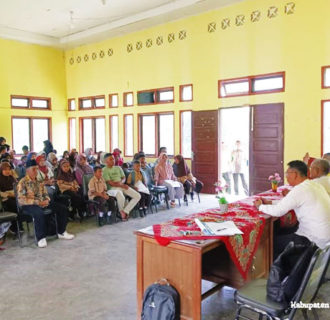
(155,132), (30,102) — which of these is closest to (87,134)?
(30,102)

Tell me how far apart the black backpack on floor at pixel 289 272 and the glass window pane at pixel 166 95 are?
25.4ft

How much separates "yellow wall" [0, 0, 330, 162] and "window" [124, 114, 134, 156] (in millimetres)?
189

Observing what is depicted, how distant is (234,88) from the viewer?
8.41 m

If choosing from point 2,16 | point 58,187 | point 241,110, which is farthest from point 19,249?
point 2,16

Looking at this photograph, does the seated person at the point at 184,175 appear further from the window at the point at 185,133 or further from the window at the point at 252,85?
the window at the point at 252,85

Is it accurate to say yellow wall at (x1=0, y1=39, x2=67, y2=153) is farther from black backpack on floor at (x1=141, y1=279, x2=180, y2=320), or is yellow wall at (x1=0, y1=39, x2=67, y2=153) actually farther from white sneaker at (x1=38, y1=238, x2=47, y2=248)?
black backpack on floor at (x1=141, y1=279, x2=180, y2=320)

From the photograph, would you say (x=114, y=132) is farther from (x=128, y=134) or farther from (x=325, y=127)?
(x=325, y=127)

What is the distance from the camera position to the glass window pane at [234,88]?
26.9 feet

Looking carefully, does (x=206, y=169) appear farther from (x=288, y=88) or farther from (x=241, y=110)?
(x=288, y=88)

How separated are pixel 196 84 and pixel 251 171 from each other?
2.59 metres

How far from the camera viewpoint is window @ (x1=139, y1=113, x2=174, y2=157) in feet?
32.4

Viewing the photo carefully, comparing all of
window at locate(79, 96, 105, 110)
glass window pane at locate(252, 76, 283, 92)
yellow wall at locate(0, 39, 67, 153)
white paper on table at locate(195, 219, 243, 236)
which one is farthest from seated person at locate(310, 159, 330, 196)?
yellow wall at locate(0, 39, 67, 153)

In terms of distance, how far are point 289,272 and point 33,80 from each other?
1094cm

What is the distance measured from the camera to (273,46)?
7.64 metres
